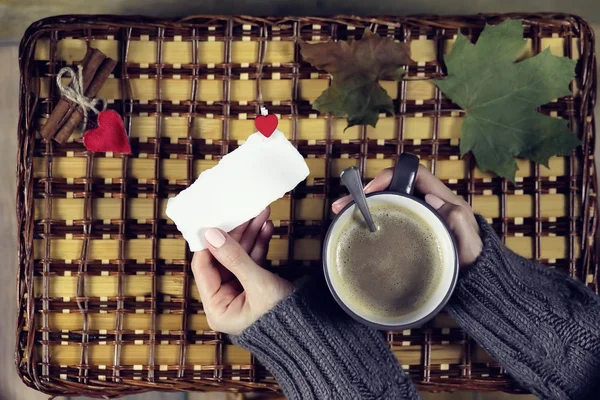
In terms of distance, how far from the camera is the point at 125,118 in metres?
0.74

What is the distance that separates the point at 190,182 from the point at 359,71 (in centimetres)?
27

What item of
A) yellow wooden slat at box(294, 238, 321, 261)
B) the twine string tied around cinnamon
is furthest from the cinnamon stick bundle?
yellow wooden slat at box(294, 238, 321, 261)

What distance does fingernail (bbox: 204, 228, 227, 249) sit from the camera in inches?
24.4

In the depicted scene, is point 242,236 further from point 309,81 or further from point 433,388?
point 433,388

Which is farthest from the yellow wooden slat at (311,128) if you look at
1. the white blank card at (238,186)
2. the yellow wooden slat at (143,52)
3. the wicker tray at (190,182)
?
the yellow wooden slat at (143,52)

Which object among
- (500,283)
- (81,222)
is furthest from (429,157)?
(81,222)

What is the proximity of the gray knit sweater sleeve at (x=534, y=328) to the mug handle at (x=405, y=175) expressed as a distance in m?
0.12

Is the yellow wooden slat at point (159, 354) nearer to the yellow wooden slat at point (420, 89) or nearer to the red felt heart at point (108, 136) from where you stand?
the red felt heart at point (108, 136)

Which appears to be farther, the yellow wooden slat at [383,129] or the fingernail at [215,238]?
the yellow wooden slat at [383,129]

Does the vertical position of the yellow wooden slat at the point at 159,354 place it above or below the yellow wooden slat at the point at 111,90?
below

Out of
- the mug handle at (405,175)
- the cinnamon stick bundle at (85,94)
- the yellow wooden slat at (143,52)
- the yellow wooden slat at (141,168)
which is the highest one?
the yellow wooden slat at (143,52)

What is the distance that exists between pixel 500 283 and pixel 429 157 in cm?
19

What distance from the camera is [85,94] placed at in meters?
0.72

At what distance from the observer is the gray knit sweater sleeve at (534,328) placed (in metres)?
0.69
